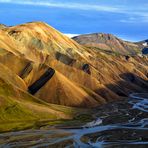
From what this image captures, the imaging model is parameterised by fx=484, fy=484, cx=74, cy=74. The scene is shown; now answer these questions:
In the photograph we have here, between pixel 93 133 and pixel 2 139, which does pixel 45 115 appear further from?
pixel 2 139

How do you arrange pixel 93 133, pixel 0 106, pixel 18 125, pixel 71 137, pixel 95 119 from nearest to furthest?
1. pixel 71 137
2. pixel 93 133
3. pixel 18 125
4. pixel 0 106
5. pixel 95 119

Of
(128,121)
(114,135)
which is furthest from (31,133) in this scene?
(128,121)

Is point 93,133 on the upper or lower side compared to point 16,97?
lower

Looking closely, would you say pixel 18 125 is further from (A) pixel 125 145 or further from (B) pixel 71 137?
(A) pixel 125 145

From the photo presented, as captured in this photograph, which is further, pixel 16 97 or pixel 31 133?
pixel 16 97

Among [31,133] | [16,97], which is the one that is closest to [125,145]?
[31,133]

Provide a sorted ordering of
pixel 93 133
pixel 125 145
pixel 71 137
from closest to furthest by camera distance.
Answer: pixel 125 145 → pixel 71 137 → pixel 93 133

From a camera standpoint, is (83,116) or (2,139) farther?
(83,116)

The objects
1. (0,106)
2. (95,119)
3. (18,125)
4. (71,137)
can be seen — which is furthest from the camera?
(95,119)

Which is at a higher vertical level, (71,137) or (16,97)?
(16,97)
